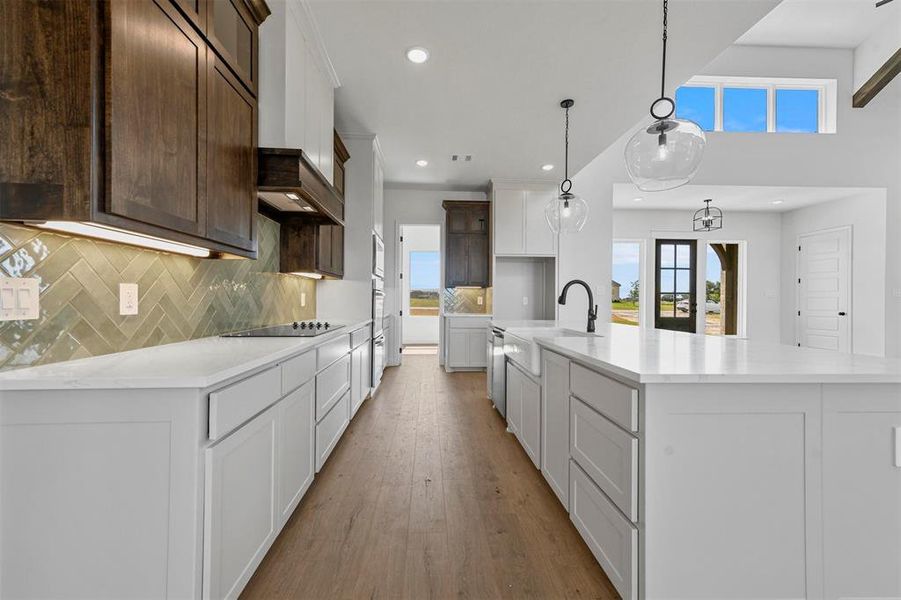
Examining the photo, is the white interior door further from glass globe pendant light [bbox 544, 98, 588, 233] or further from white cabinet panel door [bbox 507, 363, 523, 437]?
white cabinet panel door [bbox 507, 363, 523, 437]

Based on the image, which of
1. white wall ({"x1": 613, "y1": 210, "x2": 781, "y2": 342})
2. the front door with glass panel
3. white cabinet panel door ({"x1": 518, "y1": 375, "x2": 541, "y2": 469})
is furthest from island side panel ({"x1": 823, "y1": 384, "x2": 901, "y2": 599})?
the front door with glass panel

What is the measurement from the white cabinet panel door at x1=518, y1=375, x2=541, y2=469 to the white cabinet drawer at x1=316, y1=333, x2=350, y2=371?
1269 millimetres

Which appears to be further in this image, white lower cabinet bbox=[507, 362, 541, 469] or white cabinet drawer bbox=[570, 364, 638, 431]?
white lower cabinet bbox=[507, 362, 541, 469]

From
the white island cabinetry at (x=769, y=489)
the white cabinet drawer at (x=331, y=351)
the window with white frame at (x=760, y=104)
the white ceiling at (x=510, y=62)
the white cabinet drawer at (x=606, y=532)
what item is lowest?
the white cabinet drawer at (x=606, y=532)

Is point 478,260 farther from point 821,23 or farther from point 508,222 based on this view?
point 821,23

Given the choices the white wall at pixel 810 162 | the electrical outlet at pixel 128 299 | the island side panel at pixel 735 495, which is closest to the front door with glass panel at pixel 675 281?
the white wall at pixel 810 162

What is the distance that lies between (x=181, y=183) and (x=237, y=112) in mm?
608

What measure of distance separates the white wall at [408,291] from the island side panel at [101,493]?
7.69 m

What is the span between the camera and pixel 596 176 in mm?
5723

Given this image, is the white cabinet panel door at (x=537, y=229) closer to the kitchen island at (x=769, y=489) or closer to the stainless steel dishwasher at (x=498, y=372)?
the stainless steel dishwasher at (x=498, y=372)

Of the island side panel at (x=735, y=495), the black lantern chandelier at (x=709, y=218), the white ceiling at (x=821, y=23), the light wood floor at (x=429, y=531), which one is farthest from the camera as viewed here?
the black lantern chandelier at (x=709, y=218)

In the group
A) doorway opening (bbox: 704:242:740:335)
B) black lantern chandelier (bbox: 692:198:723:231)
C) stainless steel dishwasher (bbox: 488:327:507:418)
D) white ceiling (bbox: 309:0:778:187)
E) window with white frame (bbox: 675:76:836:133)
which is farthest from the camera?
doorway opening (bbox: 704:242:740:335)

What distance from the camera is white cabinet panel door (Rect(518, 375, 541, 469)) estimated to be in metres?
2.31

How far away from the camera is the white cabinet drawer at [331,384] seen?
2199mm
